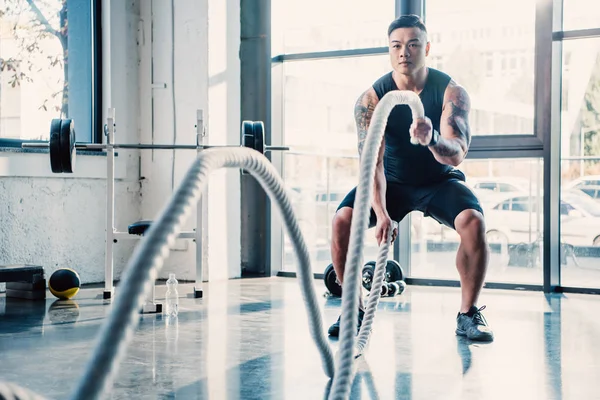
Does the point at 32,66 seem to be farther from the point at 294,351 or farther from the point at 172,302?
the point at 294,351

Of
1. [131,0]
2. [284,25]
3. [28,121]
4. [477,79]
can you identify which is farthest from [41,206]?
[477,79]

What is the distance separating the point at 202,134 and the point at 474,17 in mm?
1992

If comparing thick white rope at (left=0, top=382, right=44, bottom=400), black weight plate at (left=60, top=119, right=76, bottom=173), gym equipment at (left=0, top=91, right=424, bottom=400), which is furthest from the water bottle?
thick white rope at (left=0, top=382, right=44, bottom=400)

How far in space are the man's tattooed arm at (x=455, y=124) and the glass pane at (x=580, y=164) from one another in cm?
180

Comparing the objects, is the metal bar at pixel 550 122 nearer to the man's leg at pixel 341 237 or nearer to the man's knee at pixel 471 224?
the man's knee at pixel 471 224

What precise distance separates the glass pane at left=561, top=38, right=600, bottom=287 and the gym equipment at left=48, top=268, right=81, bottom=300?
2948mm

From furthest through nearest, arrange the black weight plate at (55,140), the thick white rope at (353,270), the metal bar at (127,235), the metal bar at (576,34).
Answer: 1. the metal bar at (576,34)
2. the metal bar at (127,235)
3. the black weight plate at (55,140)
4. the thick white rope at (353,270)

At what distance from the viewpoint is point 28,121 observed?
473cm

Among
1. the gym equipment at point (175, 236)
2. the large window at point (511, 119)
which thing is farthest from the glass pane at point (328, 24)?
the gym equipment at point (175, 236)

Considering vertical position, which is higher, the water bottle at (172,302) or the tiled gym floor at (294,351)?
the water bottle at (172,302)

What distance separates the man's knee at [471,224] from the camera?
2992 mm

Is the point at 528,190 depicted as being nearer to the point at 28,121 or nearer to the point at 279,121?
the point at 279,121

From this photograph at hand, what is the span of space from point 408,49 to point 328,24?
240 centimetres

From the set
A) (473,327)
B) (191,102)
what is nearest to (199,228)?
(191,102)
